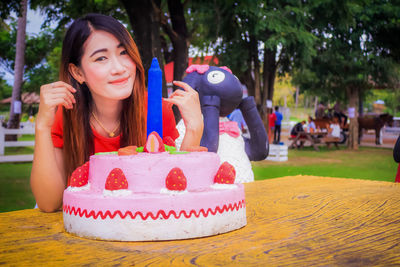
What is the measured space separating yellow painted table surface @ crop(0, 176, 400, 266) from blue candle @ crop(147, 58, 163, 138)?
45 centimetres

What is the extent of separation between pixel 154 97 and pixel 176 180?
1.11ft

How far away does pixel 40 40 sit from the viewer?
20.5 meters

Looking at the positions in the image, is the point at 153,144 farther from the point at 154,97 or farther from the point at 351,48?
the point at 351,48

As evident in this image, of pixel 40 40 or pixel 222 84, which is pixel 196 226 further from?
pixel 40 40

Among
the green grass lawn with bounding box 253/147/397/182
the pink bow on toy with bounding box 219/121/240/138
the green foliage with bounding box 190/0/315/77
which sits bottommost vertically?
the green grass lawn with bounding box 253/147/397/182

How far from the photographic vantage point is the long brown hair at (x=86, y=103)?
1538 mm

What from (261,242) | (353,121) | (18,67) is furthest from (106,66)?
(353,121)

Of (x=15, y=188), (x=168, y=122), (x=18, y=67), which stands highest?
(x=18, y=67)

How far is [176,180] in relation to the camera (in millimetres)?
1167

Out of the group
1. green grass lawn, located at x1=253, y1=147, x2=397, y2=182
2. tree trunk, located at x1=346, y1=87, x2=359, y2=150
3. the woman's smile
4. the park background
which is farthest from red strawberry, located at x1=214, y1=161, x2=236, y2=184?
tree trunk, located at x1=346, y1=87, x2=359, y2=150

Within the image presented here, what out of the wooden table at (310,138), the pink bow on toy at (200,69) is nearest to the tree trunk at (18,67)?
the wooden table at (310,138)

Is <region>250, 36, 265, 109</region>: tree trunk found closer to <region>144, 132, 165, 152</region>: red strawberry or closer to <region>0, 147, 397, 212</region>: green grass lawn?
<region>0, 147, 397, 212</region>: green grass lawn

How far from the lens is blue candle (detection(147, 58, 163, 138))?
134 centimetres

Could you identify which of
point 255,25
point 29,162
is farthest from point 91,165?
point 29,162
